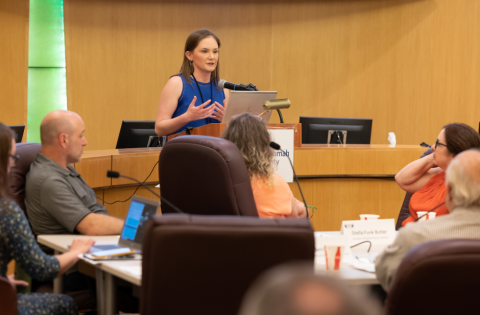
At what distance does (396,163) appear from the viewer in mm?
4055

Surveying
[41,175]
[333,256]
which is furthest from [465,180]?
[41,175]

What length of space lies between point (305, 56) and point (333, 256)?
5.55 metres

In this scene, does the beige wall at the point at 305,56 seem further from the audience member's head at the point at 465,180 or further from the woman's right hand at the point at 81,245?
the audience member's head at the point at 465,180

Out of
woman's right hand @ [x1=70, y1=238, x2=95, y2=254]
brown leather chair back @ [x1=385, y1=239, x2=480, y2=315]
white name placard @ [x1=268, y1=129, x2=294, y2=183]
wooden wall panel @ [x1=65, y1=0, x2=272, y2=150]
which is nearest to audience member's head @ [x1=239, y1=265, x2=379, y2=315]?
brown leather chair back @ [x1=385, y1=239, x2=480, y2=315]

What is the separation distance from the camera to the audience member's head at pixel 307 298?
1.30 feet

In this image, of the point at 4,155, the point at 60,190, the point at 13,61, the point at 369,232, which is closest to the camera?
the point at 4,155

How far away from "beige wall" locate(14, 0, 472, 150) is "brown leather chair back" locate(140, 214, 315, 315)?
18.2 feet

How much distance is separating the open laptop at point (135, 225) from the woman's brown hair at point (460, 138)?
4.92ft

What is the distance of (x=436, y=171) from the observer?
297 cm

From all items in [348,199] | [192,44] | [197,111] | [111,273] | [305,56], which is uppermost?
[305,56]

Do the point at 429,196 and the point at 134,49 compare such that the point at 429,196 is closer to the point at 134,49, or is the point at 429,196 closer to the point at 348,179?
the point at 348,179

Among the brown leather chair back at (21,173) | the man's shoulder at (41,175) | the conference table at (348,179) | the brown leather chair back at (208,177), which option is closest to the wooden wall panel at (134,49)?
the conference table at (348,179)

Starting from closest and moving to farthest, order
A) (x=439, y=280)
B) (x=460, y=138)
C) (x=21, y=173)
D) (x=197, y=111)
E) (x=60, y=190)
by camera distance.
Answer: (x=439, y=280) → (x=60, y=190) → (x=21, y=173) → (x=460, y=138) → (x=197, y=111)

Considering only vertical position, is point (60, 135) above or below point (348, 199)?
above
